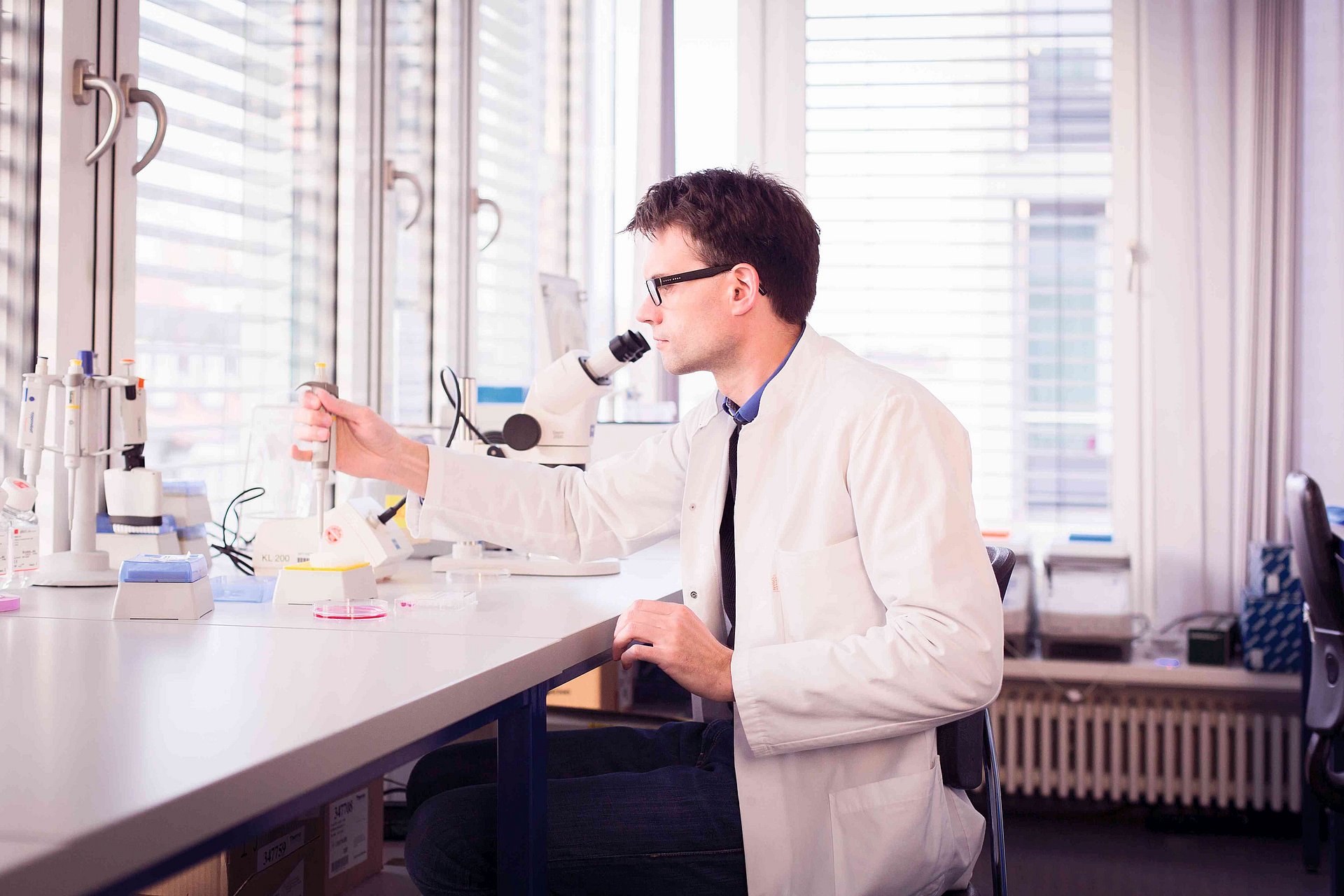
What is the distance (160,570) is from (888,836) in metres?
0.93

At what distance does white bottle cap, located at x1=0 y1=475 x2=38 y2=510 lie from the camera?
153 cm

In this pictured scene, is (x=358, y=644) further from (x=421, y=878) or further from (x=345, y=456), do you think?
(x=345, y=456)

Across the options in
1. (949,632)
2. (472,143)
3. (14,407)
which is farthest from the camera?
(472,143)

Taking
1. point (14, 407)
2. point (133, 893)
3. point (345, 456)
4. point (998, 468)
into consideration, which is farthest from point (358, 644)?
point (998, 468)

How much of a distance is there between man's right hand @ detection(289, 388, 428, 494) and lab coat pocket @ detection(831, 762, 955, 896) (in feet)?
2.56

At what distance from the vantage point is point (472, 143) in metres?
3.26

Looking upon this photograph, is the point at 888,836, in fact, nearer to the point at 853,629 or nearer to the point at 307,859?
the point at 853,629

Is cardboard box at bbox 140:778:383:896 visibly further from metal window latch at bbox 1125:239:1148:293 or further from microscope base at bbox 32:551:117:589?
metal window latch at bbox 1125:239:1148:293

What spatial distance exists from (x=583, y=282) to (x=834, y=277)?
93 centimetres

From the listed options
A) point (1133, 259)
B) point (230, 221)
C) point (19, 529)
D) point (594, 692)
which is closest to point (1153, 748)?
point (1133, 259)

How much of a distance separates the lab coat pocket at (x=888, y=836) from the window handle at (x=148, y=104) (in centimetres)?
150

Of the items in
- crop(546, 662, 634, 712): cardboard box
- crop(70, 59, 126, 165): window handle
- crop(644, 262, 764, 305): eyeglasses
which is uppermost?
crop(70, 59, 126, 165): window handle

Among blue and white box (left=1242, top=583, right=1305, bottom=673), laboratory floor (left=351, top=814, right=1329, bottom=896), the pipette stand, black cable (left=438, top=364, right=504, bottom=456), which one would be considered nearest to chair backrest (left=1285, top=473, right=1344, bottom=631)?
blue and white box (left=1242, top=583, right=1305, bottom=673)

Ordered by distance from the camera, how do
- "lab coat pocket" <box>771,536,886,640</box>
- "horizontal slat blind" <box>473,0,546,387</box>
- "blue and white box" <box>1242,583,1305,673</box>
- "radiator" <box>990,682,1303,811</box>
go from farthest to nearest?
"horizontal slat blind" <box>473,0,546,387</box>
"radiator" <box>990,682,1303,811</box>
"blue and white box" <box>1242,583,1305,673</box>
"lab coat pocket" <box>771,536,886,640</box>
